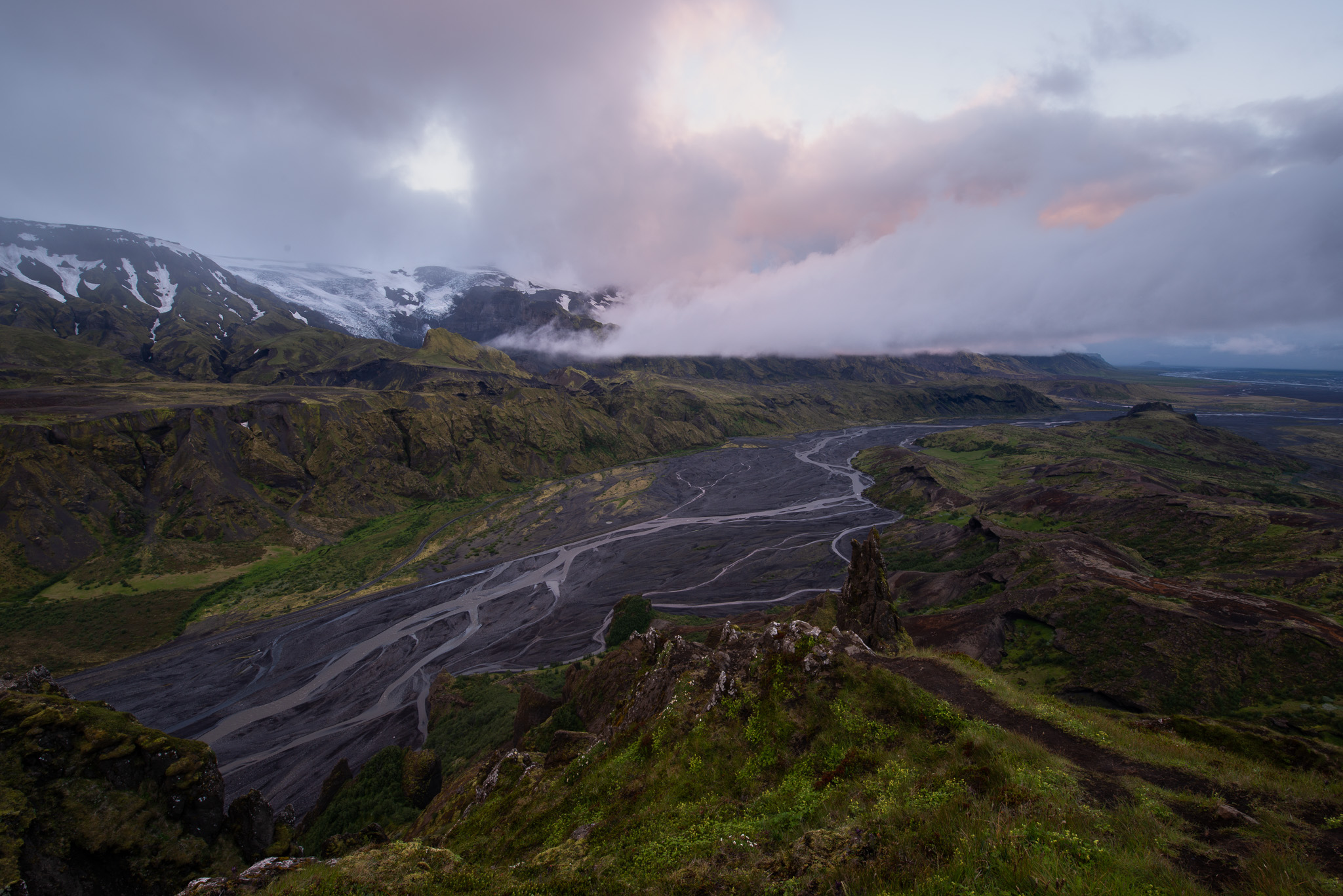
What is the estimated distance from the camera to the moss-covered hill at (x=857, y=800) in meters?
7.40

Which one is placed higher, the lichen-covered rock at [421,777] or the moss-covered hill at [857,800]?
the moss-covered hill at [857,800]

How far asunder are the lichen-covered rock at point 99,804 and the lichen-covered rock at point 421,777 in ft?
46.8

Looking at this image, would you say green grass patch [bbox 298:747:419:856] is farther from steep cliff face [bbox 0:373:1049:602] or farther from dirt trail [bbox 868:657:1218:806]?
steep cliff face [bbox 0:373:1049:602]

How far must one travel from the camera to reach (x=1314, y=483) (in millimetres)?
114188

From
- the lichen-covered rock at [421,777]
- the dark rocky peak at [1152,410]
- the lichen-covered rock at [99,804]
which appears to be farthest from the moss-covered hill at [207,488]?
the dark rocky peak at [1152,410]

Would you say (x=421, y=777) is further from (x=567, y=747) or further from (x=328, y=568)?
(x=328, y=568)

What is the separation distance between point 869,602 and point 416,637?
54753 millimetres

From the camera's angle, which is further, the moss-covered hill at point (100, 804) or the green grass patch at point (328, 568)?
the green grass patch at point (328, 568)

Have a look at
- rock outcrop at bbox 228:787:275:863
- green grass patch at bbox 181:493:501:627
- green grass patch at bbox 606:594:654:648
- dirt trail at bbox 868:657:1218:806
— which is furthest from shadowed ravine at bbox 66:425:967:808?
dirt trail at bbox 868:657:1218:806

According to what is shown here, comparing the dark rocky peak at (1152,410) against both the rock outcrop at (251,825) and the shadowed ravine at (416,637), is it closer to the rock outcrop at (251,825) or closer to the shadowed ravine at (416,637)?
the shadowed ravine at (416,637)

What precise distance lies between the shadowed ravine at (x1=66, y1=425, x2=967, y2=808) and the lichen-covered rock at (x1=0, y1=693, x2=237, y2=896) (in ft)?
75.4

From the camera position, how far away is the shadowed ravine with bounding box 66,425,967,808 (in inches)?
1688

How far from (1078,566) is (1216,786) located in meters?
45.5

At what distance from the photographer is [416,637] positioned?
5931 cm
